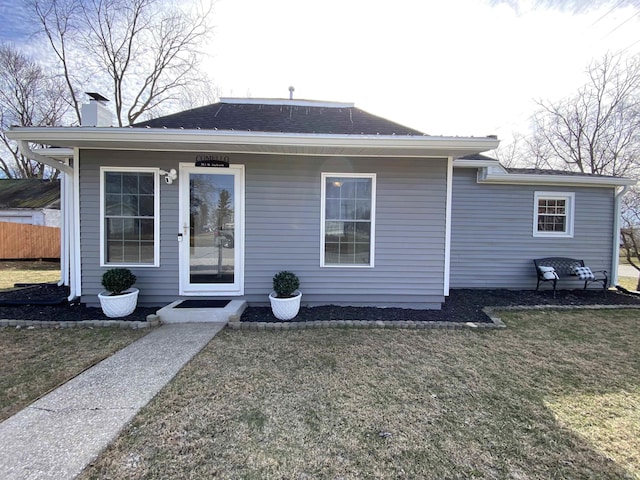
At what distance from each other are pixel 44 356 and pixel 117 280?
1.28 metres

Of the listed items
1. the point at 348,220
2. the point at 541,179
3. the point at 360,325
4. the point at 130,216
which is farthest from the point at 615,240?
the point at 130,216

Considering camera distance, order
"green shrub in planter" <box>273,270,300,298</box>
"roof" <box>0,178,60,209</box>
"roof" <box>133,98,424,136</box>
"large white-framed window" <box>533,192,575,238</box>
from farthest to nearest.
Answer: "roof" <box>0,178,60,209</box> → "large white-framed window" <box>533,192,575,238</box> → "roof" <box>133,98,424,136</box> → "green shrub in planter" <box>273,270,300,298</box>

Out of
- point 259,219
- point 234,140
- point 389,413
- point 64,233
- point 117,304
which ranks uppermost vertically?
point 234,140

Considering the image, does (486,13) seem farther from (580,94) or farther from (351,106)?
(580,94)

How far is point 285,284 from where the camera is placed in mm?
4309

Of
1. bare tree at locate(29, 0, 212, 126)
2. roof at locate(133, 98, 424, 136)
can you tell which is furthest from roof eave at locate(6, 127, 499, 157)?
bare tree at locate(29, 0, 212, 126)

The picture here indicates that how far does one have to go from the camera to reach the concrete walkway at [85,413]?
1.70m

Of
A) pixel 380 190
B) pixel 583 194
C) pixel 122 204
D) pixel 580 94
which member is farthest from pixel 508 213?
pixel 580 94

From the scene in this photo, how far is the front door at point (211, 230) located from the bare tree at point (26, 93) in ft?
59.5

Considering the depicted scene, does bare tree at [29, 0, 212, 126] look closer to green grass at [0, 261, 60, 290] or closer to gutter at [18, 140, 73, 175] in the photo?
green grass at [0, 261, 60, 290]

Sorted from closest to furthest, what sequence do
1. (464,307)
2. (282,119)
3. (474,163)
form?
(464,307)
(282,119)
(474,163)

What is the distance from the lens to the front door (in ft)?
15.4

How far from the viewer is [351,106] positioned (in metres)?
7.01

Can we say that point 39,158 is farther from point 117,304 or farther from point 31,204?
point 31,204
